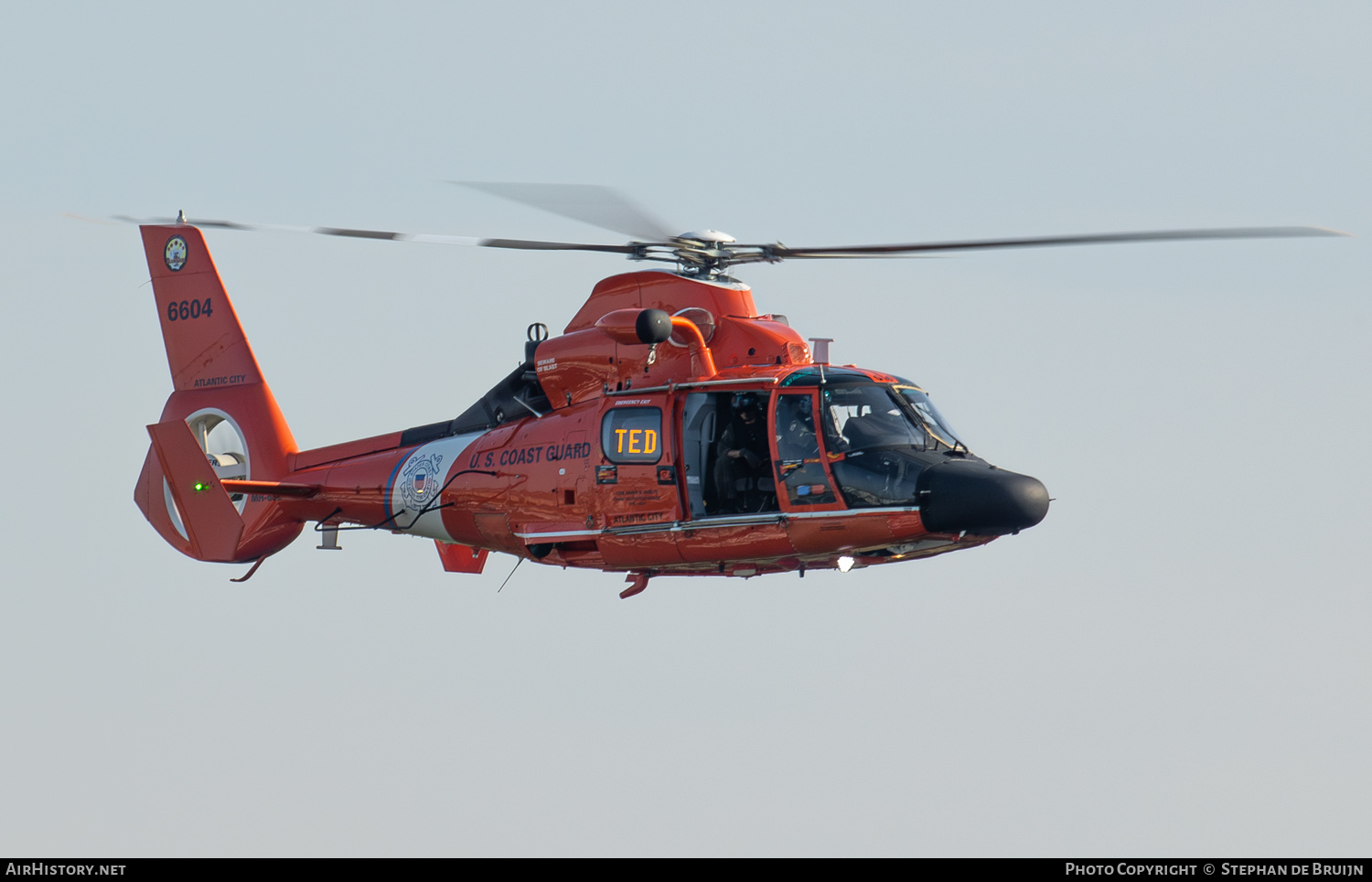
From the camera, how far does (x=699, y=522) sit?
17922mm

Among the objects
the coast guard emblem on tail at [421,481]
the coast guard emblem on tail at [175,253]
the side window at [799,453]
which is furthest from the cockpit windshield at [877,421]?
the coast guard emblem on tail at [175,253]

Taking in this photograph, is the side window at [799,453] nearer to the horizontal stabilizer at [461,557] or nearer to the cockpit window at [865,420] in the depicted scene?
the cockpit window at [865,420]

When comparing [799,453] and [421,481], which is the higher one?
[799,453]

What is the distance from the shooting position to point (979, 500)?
16.3 metres

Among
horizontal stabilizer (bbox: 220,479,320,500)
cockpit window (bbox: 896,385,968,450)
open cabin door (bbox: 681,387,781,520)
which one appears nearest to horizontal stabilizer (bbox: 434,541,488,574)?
horizontal stabilizer (bbox: 220,479,320,500)

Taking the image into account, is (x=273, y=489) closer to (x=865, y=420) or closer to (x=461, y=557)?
(x=461, y=557)

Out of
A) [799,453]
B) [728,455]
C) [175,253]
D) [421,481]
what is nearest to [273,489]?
[421,481]

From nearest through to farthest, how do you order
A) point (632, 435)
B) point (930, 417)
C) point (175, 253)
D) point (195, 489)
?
1. point (930, 417)
2. point (632, 435)
3. point (195, 489)
4. point (175, 253)

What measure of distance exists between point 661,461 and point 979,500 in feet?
12.4

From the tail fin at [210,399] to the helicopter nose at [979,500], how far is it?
32.1ft

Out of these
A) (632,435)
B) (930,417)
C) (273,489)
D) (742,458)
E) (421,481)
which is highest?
(930,417)

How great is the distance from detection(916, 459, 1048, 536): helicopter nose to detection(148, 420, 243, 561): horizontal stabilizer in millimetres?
9055

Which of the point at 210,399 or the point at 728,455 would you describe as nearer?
the point at 728,455

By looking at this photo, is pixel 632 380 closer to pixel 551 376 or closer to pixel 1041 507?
pixel 551 376
